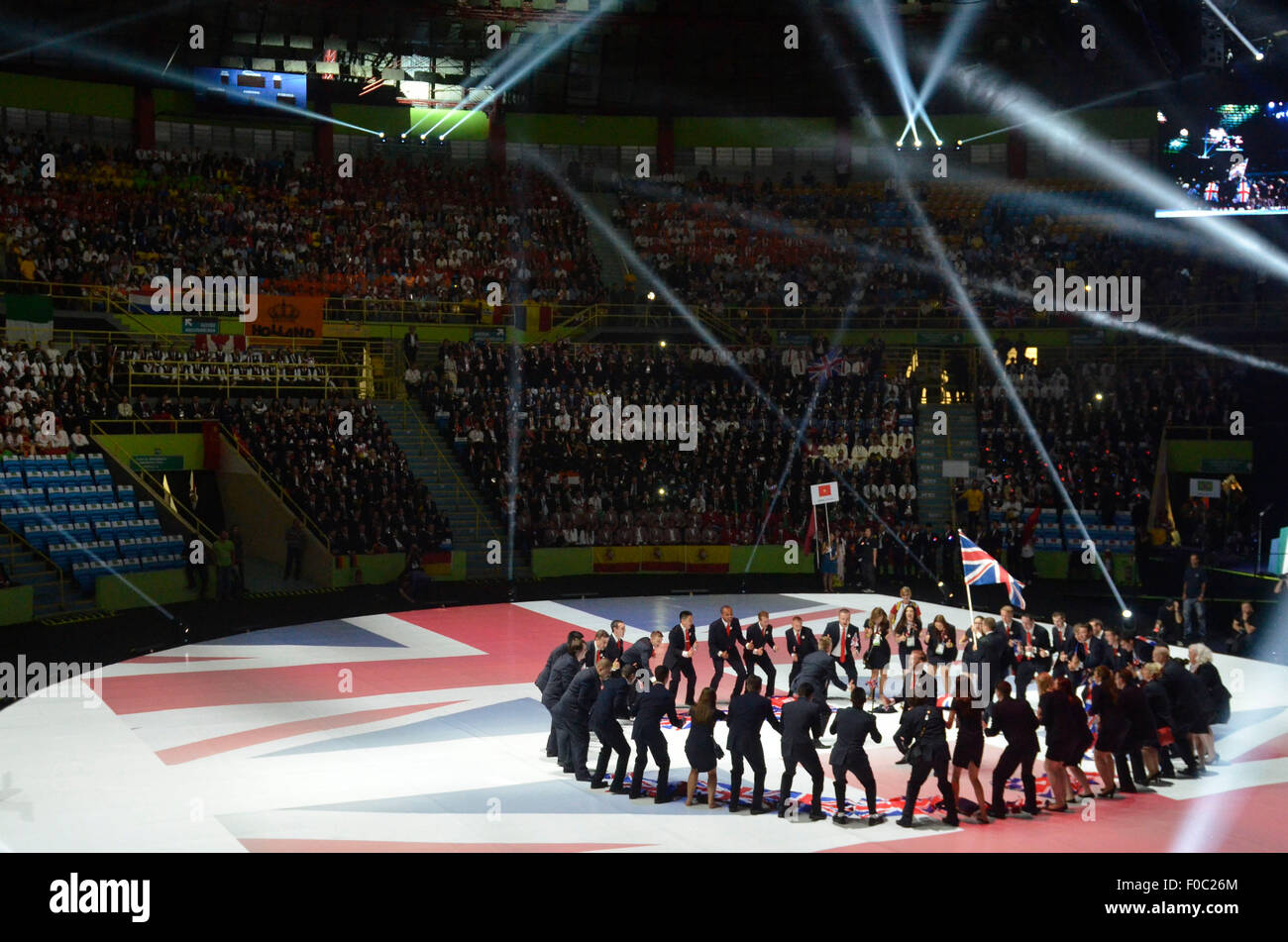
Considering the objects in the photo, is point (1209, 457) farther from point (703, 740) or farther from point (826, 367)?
point (703, 740)

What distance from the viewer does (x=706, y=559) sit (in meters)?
32.7

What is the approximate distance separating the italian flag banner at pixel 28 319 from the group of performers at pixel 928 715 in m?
19.9

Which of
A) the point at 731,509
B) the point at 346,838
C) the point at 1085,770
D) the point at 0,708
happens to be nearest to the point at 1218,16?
the point at 731,509

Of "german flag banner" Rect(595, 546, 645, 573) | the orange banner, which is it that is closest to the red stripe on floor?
"german flag banner" Rect(595, 546, 645, 573)

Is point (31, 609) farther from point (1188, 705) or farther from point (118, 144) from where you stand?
point (118, 144)

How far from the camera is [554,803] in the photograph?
1324 centimetres

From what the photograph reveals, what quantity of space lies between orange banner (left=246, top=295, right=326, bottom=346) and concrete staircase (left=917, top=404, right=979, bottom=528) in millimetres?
16707

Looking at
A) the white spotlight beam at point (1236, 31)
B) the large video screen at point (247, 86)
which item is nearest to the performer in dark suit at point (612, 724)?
the white spotlight beam at point (1236, 31)

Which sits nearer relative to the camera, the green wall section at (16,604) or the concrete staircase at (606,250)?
the green wall section at (16,604)

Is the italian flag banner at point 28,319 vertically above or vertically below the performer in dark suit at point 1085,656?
above

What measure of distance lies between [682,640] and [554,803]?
4.48 metres
